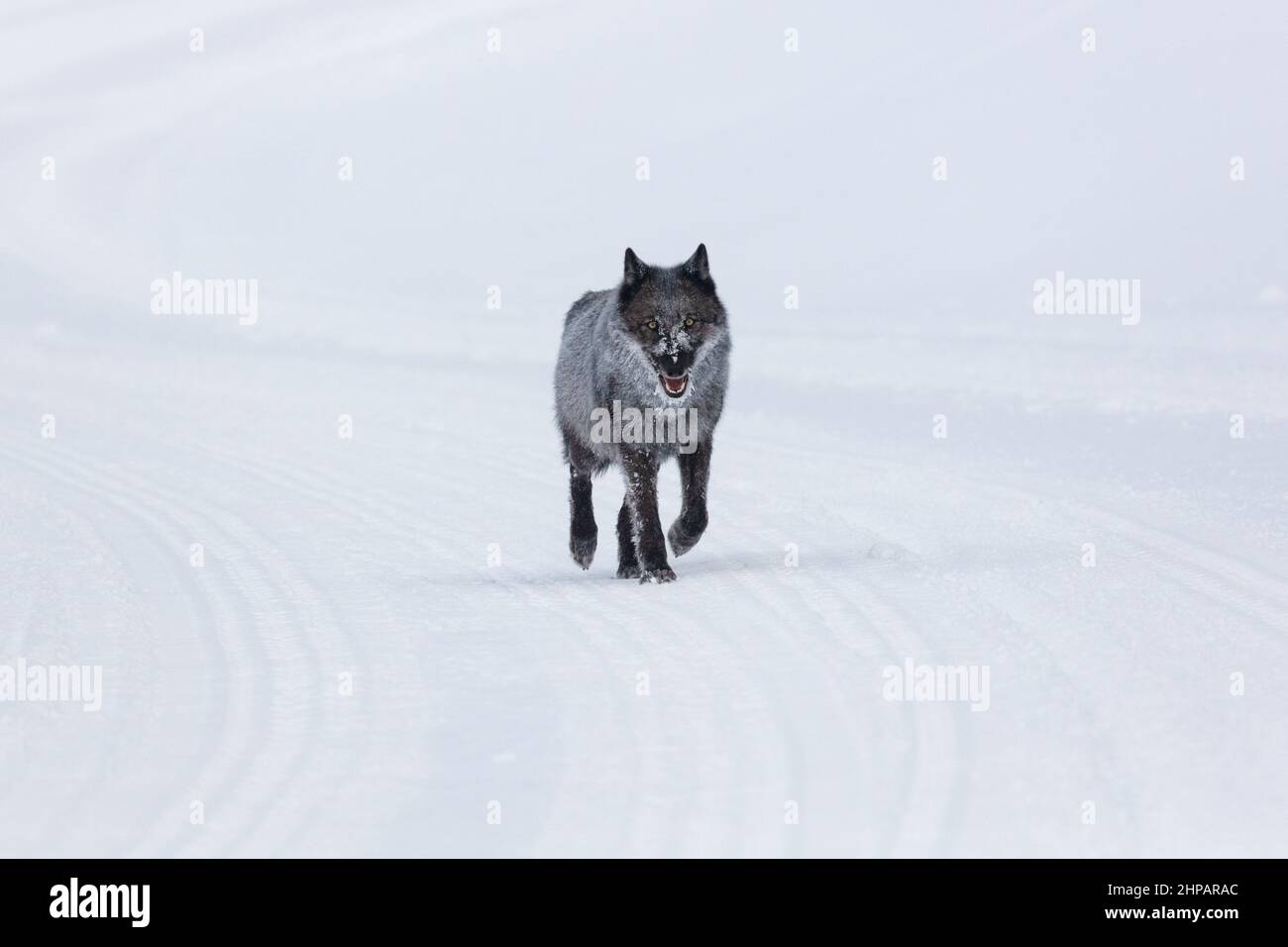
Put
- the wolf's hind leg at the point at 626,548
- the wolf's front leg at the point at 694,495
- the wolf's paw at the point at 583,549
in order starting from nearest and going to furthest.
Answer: the wolf's front leg at the point at 694,495 → the wolf's hind leg at the point at 626,548 → the wolf's paw at the point at 583,549

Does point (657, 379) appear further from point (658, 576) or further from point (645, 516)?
point (658, 576)

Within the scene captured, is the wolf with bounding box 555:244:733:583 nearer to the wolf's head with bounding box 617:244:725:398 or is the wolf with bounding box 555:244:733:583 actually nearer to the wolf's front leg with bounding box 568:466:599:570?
the wolf's head with bounding box 617:244:725:398

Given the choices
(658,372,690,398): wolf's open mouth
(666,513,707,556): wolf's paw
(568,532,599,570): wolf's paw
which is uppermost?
(658,372,690,398): wolf's open mouth

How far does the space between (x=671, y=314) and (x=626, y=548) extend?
140 centimetres

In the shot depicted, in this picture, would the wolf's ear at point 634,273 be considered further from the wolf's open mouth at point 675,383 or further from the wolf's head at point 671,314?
the wolf's open mouth at point 675,383

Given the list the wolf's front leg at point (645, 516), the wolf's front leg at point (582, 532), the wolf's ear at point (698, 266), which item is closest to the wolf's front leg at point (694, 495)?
the wolf's front leg at point (645, 516)

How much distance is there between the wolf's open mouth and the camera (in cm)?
887

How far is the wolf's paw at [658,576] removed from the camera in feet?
29.3

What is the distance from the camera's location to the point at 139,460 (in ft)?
43.8

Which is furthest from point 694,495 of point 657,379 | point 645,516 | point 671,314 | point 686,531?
point 671,314

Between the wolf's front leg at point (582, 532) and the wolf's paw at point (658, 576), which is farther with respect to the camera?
the wolf's front leg at point (582, 532)

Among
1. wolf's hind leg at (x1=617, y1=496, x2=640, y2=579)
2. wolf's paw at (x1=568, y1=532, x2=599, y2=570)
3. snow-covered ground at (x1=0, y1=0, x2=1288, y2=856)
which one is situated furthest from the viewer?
wolf's paw at (x1=568, y1=532, x2=599, y2=570)

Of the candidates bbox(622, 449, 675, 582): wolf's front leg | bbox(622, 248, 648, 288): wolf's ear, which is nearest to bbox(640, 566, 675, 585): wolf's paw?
bbox(622, 449, 675, 582): wolf's front leg

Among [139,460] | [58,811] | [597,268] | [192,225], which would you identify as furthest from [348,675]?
[192,225]
